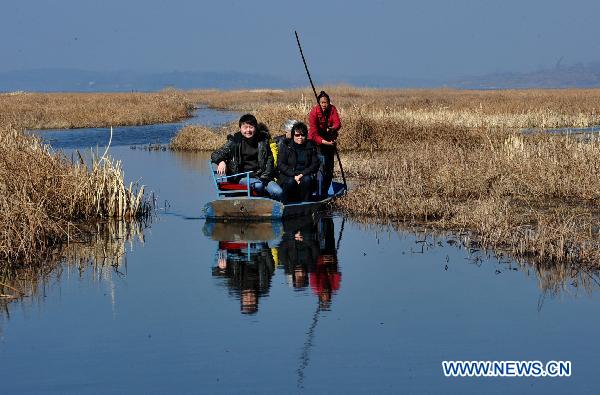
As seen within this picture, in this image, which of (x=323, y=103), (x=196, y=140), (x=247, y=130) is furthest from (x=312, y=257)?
(x=196, y=140)

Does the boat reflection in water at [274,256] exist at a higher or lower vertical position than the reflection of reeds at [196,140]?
lower

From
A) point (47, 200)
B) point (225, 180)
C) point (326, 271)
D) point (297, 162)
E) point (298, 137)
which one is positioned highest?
point (298, 137)

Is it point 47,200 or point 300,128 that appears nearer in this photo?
point 47,200

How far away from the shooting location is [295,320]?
922 cm

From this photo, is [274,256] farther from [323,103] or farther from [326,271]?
[323,103]

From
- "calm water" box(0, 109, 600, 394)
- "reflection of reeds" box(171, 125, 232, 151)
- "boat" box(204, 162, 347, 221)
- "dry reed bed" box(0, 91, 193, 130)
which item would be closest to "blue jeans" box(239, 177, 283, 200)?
"boat" box(204, 162, 347, 221)

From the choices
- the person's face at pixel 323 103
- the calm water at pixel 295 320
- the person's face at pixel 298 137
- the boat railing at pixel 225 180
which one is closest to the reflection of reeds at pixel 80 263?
the calm water at pixel 295 320

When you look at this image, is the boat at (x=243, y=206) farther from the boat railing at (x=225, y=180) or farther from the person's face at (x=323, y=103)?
the person's face at (x=323, y=103)

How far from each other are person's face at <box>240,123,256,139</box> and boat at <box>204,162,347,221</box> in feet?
2.05

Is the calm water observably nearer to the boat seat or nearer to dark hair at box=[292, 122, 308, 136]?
the boat seat

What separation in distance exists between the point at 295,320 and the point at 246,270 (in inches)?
102

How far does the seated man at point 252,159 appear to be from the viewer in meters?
15.6

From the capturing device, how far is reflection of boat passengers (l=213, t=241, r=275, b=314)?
34.0 feet

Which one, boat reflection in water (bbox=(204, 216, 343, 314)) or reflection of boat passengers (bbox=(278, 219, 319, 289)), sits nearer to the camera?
boat reflection in water (bbox=(204, 216, 343, 314))
